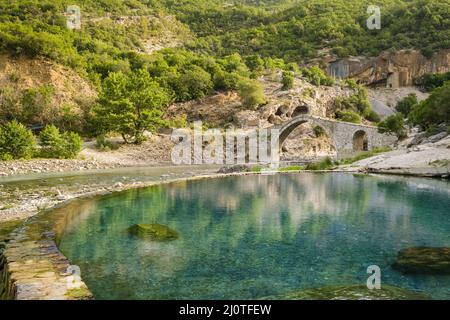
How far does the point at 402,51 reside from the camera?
74.1 meters

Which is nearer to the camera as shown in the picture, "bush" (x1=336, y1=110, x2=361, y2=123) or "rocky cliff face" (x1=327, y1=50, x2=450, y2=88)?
"bush" (x1=336, y1=110, x2=361, y2=123)

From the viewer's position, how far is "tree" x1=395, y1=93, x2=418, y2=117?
66500mm

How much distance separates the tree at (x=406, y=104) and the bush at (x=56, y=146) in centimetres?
5322

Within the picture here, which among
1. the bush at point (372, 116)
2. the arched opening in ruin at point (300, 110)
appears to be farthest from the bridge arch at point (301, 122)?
the bush at point (372, 116)

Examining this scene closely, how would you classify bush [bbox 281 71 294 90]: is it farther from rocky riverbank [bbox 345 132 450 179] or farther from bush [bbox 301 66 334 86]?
rocky riverbank [bbox 345 132 450 179]

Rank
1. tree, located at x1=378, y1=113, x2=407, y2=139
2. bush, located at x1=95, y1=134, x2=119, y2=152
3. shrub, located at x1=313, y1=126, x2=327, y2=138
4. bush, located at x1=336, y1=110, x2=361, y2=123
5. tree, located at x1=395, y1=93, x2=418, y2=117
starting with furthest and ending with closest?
tree, located at x1=395, y1=93, x2=418, y2=117
bush, located at x1=336, y1=110, x2=361, y2=123
shrub, located at x1=313, y1=126, x2=327, y2=138
bush, located at x1=95, y1=134, x2=119, y2=152
tree, located at x1=378, y1=113, x2=407, y2=139

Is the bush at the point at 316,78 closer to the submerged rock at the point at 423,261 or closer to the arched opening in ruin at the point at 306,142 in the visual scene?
the arched opening in ruin at the point at 306,142

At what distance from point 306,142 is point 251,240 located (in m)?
45.9

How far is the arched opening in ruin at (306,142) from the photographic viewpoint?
2031 inches

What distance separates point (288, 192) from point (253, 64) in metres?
54.6

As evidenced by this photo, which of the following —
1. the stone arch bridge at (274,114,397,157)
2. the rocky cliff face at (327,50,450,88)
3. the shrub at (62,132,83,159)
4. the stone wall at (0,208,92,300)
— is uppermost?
the rocky cliff face at (327,50,450,88)

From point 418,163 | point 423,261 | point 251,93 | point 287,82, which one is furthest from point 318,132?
point 423,261

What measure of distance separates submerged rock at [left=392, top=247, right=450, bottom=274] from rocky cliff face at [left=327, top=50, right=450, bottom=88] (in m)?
75.1

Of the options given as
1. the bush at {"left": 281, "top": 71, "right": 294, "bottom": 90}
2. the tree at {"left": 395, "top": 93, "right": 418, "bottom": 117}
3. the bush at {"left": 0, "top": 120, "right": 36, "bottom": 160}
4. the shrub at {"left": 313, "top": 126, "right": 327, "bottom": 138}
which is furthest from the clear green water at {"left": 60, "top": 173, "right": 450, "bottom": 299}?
the tree at {"left": 395, "top": 93, "right": 418, "bottom": 117}
